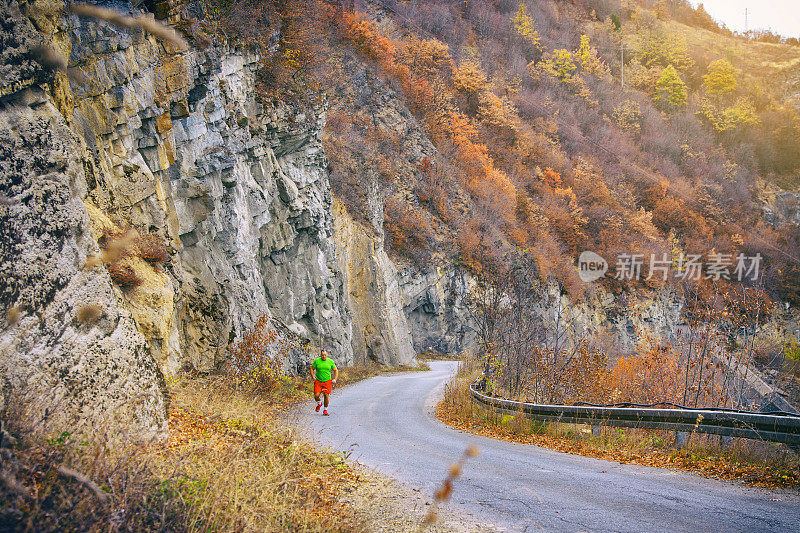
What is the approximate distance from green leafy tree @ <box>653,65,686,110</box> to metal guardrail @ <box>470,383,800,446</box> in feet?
253

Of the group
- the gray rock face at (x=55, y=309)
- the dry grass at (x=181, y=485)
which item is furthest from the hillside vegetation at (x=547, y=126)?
the dry grass at (x=181, y=485)

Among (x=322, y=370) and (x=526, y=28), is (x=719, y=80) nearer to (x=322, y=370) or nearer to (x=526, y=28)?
(x=526, y=28)

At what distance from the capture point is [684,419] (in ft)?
25.0

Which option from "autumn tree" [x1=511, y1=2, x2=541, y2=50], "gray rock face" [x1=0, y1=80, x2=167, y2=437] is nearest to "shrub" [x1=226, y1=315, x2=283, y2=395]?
"gray rock face" [x1=0, y1=80, x2=167, y2=437]

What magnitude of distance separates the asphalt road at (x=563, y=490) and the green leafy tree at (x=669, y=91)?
78.0 m

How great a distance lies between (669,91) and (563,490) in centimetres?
8228

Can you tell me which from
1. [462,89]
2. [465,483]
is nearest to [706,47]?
[462,89]

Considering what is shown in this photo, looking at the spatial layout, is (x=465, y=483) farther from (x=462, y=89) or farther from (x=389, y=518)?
(x=462, y=89)

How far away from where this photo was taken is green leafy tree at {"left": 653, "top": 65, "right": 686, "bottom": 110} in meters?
73.8

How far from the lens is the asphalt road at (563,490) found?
4.75 meters

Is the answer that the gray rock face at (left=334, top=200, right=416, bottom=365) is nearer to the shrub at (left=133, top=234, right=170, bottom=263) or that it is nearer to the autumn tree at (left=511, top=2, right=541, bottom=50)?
the shrub at (left=133, top=234, right=170, bottom=263)

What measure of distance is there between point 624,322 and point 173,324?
43.4 m

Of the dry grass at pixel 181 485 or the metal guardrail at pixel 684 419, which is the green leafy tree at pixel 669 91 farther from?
the dry grass at pixel 181 485

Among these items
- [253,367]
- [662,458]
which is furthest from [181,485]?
[253,367]
